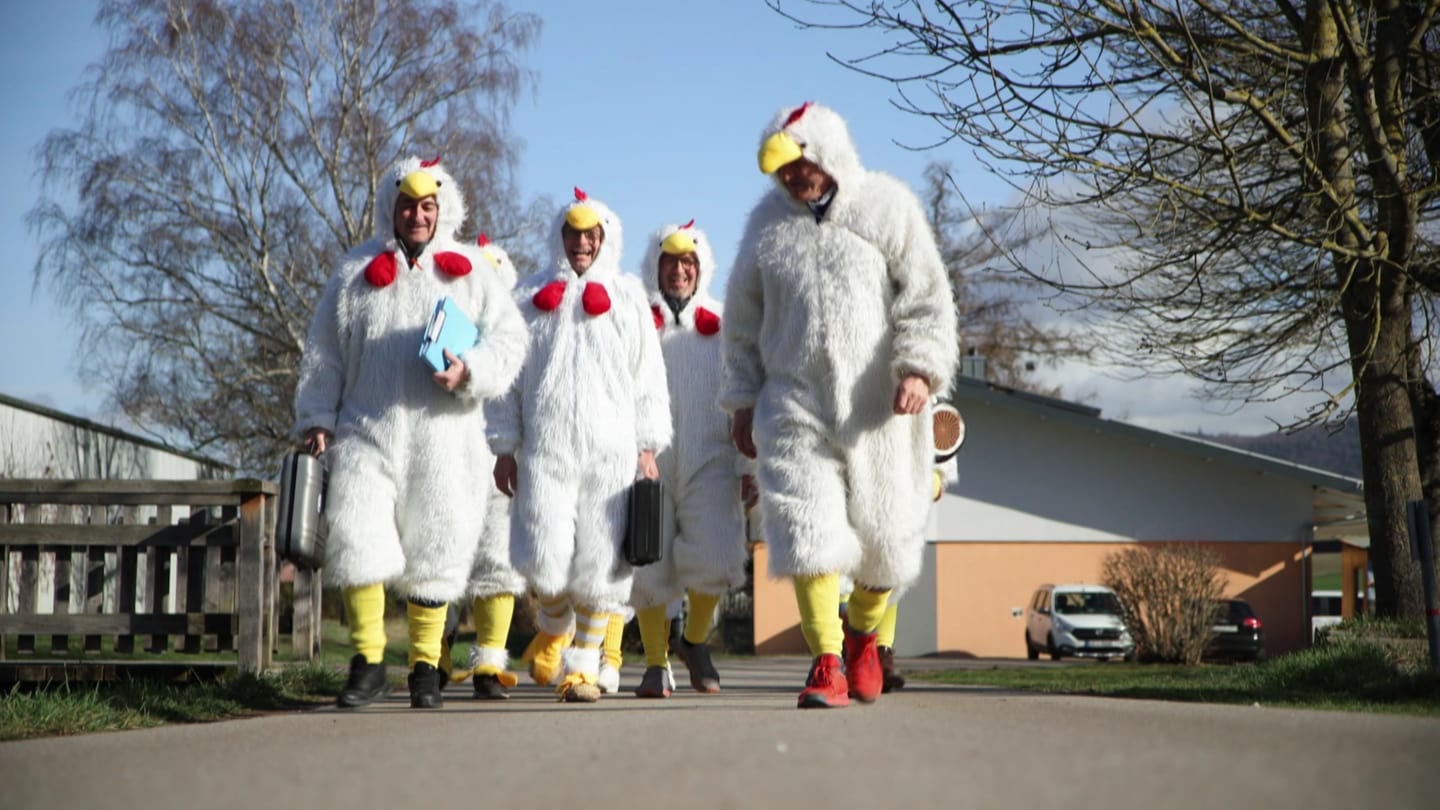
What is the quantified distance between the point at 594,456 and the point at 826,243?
1805mm

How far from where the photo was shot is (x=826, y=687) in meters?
6.04

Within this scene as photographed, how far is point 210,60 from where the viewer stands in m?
29.5

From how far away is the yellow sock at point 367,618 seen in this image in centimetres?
689

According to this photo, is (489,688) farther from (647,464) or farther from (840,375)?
(840,375)

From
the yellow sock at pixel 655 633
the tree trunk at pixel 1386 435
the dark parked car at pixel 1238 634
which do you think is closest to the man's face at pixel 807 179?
the yellow sock at pixel 655 633

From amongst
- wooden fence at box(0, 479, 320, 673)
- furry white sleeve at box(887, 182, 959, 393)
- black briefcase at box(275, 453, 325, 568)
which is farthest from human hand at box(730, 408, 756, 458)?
wooden fence at box(0, 479, 320, 673)

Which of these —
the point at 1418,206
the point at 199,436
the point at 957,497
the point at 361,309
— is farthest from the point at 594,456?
the point at 199,436

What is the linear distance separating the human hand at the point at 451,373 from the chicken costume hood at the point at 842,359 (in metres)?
1.26

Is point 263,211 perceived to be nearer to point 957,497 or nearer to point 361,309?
point 957,497

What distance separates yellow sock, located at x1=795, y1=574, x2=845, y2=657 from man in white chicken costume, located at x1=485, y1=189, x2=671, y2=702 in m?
1.45

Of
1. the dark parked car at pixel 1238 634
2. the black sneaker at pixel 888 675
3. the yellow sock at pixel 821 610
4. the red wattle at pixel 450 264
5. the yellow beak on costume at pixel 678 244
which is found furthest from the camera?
the dark parked car at pixel 1238 634

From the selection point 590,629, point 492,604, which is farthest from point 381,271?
point 590,629

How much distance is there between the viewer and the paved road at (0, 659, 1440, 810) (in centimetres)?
355

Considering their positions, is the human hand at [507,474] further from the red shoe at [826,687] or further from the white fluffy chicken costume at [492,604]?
the red shoe at [826,687]
